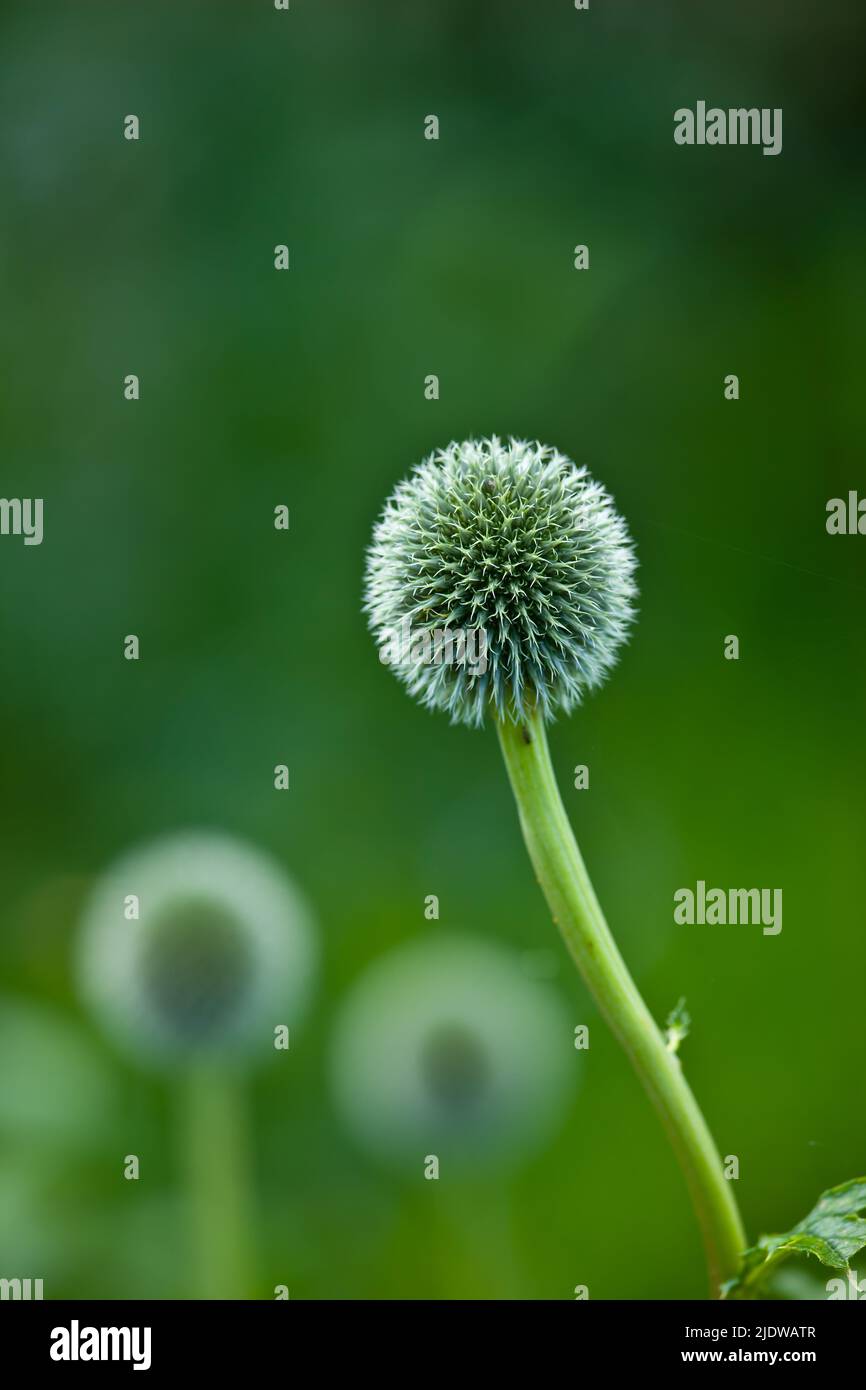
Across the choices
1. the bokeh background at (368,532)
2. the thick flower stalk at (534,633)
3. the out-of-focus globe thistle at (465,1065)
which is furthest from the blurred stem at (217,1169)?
the thick flower stalk at (534,633)

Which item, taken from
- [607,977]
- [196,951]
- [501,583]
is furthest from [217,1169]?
[501,583]

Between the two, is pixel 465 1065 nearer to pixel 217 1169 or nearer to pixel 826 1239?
pixel 217 1169

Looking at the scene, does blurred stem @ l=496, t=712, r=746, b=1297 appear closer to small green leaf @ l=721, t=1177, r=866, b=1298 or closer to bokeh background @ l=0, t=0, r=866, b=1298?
small green leaf @ l=721, t=1177, r=866, b=1298

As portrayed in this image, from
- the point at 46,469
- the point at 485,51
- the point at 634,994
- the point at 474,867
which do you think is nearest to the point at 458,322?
the point at 485,51

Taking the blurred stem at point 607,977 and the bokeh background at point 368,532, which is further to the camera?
the bokeh background at point 368,532

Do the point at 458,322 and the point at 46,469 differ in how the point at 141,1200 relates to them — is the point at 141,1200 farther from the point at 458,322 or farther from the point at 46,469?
the point at 458,322

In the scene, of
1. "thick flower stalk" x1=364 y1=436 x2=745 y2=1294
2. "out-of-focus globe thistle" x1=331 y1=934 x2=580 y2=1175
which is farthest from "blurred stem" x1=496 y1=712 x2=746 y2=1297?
"out-of-focus globe thistle" x1=331 y1=934 x2=580 y2=1175

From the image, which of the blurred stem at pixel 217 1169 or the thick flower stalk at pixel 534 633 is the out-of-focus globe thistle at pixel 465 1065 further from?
the thick flower stalk at pixel 534 633
